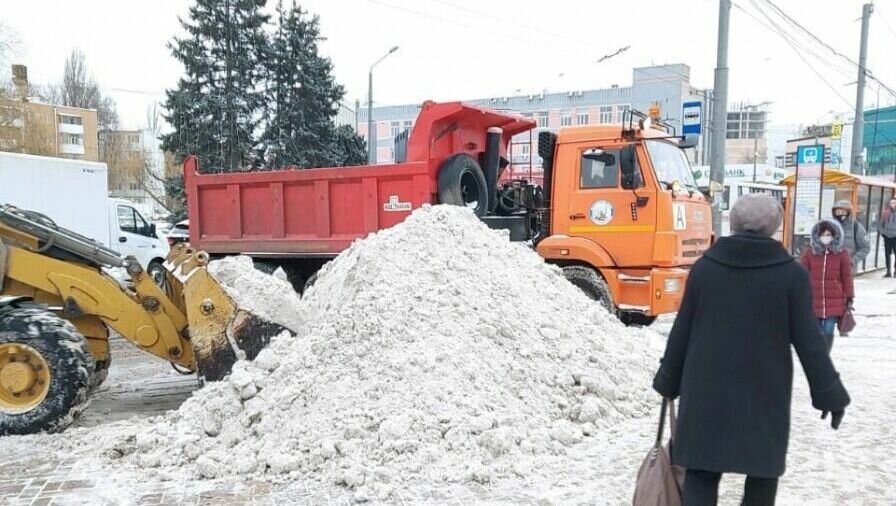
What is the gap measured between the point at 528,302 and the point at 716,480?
10.3 feet

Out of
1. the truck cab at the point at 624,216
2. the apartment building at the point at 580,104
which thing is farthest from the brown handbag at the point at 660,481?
the apartment building at the point at 580,104

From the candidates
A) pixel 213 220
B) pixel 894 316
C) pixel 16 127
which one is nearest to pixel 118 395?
pixel 213 220

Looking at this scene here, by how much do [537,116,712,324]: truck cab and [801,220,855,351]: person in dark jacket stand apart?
1507 mm

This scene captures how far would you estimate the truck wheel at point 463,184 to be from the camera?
8203 millimetres

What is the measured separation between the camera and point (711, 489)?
2947 millimetres

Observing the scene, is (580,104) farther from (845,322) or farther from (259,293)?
(259,293)

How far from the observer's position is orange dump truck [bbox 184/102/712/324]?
7871mm

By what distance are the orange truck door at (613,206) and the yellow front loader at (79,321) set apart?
4.14 metres

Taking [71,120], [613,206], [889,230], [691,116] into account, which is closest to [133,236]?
[613,206]

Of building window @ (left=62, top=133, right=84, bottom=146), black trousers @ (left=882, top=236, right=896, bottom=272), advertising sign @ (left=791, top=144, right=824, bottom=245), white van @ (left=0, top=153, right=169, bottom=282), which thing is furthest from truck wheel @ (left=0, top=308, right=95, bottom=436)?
building window @ (left=62, top=133, right=84, bottom=146)

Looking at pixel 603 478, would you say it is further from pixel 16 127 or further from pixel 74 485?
pixel 16 127

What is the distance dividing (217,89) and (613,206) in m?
23.4

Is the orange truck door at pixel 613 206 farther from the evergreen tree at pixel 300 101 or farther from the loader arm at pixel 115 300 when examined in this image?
the evergreen tree at pixel 300 101

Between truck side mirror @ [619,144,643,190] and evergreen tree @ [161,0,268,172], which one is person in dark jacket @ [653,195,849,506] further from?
evergreen tree @ [161,0,268,172]
